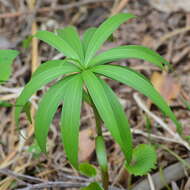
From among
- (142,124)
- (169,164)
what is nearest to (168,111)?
(169,164)

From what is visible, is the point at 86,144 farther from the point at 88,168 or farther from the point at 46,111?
the point at 46,111

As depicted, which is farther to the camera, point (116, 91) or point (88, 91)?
point (116, 91)

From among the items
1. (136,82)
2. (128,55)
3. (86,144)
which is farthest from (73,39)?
(86,144)

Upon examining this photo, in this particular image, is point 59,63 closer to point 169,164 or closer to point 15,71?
point 169,164

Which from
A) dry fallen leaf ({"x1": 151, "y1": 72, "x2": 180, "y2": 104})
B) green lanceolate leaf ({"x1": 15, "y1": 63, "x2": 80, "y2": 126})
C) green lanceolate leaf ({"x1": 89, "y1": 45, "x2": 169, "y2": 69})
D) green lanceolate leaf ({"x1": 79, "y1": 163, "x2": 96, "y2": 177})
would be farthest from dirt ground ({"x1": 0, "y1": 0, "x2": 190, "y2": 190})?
green lanceolate leaf ({"x1": 89, "y1": 45, "x2": 169, "y2": 69})

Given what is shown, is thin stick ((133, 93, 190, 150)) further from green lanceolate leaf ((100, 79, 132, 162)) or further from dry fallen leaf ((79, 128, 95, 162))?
green lanceolate leaf ((100, 79, 132, 162))
